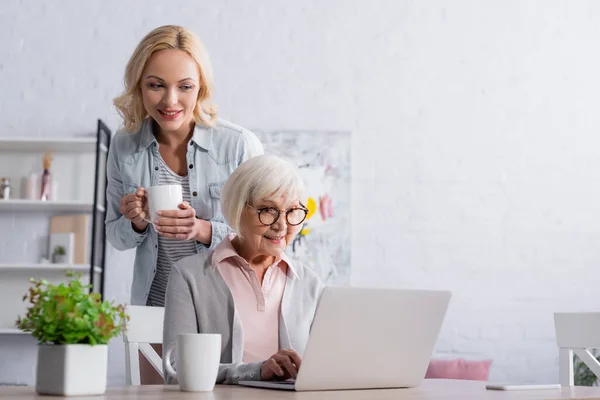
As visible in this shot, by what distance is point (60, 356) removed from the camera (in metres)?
1.06

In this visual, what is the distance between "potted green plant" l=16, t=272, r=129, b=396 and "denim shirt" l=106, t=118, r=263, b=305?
2.99 ft

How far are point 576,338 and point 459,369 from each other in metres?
1.89

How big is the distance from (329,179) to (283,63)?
64 cm

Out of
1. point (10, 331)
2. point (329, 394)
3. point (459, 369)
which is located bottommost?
point (459, 369)

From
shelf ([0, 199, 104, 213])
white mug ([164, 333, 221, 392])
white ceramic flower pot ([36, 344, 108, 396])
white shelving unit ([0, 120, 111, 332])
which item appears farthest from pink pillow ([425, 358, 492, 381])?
white ceramic flower pot ([36, 344, 108, 396])

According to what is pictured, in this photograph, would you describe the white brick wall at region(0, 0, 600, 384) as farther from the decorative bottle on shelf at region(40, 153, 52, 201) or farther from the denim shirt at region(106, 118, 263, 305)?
the denim shirt at region(106, 118, 263, 305)

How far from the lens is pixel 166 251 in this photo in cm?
203

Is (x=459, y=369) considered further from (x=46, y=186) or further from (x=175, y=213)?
(x=175, y=213)

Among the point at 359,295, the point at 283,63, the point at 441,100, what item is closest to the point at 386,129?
the point at 441,100

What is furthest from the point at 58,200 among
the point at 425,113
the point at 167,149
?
the point at 167,149

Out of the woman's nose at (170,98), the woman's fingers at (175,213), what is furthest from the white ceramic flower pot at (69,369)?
the woman's nose at (170,98)

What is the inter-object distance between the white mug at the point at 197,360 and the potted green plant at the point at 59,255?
2.99m

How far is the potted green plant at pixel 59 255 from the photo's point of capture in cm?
405

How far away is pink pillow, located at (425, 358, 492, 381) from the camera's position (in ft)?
12.3
